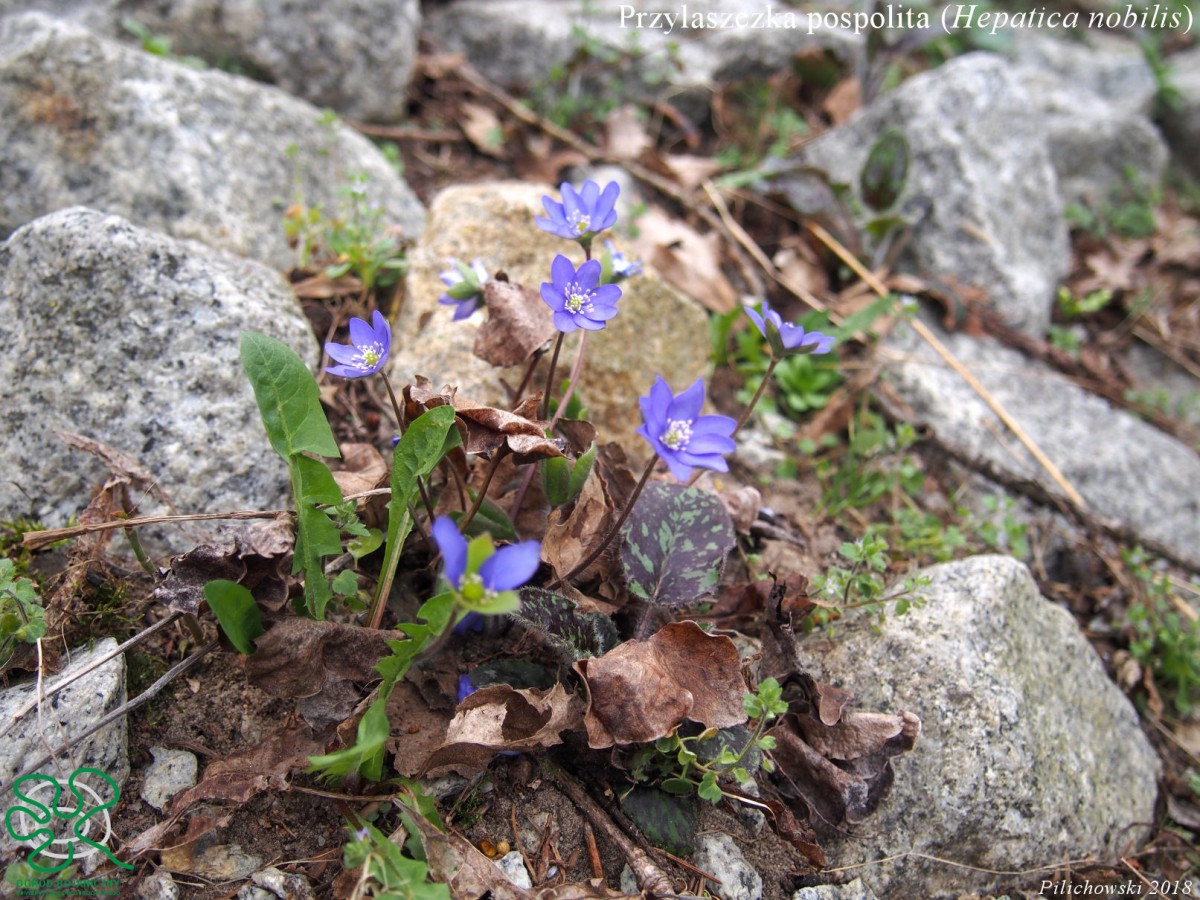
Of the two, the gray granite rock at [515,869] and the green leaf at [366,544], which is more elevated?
the green leaf at [366,544]

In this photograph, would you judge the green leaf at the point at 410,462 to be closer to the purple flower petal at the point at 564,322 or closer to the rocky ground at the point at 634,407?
the rocky ground at the point at 634,407

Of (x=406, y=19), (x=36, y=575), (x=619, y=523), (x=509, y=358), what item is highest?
(x=406, y=19)

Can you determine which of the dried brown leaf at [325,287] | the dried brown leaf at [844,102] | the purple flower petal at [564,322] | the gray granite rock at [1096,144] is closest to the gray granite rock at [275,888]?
the purple flower petal at [564,322]

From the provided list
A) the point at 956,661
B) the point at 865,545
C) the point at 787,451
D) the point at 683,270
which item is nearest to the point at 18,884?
the point at 865,545

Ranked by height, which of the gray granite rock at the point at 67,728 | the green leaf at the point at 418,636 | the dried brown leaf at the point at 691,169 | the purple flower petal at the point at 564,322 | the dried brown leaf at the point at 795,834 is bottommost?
the dried brown leaf at the point at 795,834

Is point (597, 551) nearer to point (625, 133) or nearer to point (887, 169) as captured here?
point (887, 169)

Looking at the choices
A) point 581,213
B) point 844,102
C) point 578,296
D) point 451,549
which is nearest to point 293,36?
point 581,213

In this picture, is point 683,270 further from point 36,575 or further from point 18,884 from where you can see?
point 18,884
